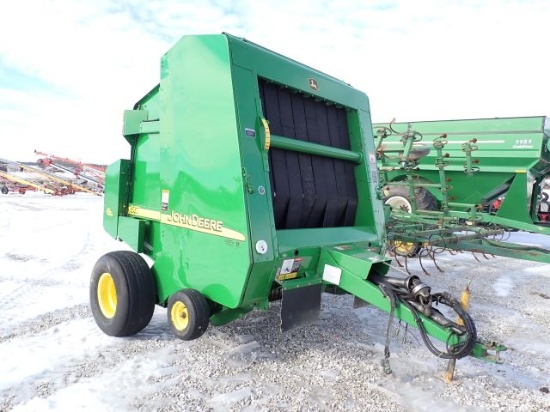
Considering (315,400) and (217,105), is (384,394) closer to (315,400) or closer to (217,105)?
(315,400)

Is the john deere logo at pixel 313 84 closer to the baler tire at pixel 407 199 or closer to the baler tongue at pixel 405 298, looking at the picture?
the baler tongue at pixel 405 298

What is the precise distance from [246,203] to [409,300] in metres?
1.18

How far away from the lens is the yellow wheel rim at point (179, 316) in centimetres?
285

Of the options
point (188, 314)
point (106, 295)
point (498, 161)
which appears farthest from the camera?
point (498, 161)

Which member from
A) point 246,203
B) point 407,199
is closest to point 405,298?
point 246,203

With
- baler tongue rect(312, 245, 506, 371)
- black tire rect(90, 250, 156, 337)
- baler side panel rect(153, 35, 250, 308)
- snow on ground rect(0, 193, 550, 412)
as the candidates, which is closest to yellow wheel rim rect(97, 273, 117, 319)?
black tire rect(90, 250, 156, 337)

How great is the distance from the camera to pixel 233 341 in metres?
3.36

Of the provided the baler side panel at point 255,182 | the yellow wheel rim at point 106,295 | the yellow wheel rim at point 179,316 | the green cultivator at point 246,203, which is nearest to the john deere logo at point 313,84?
the green cultivator at point 246,203

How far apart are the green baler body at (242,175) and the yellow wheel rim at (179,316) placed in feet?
0.58

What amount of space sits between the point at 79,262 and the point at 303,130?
14.7ft

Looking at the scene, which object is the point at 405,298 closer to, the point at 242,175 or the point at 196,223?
the point at 242,175

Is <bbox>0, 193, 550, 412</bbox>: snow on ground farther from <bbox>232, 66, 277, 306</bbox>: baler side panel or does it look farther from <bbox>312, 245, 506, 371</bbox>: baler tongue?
<bbox>232, 66, 277, 306</bbox>: baler side panel

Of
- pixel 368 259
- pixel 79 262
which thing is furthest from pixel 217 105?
pixel 79 262

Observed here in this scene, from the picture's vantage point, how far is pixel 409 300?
2.56 meters
